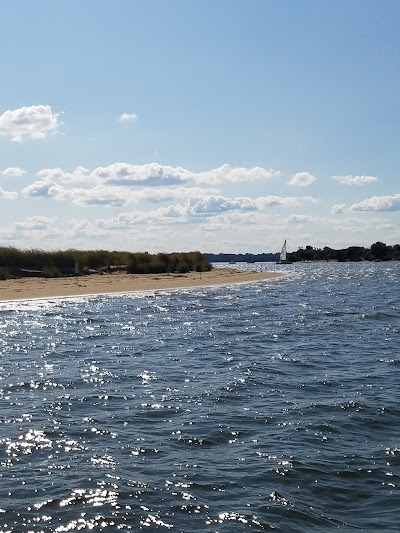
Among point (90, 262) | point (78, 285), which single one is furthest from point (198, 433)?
point (90, 262)

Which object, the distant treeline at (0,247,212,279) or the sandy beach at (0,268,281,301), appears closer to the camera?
the sandy beach at (0,268,281,301)

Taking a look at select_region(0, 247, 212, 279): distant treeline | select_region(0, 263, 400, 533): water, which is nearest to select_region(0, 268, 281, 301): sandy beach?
select_region(0, 247, 212, 279): distant treeline

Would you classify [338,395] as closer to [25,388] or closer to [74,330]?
[25,388]

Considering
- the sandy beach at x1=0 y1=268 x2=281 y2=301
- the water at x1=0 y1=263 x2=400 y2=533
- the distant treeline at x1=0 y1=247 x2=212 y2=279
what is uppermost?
the distant treeline at x1=0 y1=247 x2=212 y2=279

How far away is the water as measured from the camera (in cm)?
778

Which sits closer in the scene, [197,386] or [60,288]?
[197,386]

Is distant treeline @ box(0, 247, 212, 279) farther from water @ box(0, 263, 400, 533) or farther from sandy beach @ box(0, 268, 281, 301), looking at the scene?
water @ box(0, 263, 400, 533)

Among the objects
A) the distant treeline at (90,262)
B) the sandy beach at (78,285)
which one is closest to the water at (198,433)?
the sandy beach at (78,285)

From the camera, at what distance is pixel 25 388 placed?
14266mm

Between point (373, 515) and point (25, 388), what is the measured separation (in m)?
8.64

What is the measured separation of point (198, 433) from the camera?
1090cm

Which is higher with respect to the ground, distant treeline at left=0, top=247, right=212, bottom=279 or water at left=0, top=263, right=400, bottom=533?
distant treeline at left=0, top=247, right=212, bottom=279

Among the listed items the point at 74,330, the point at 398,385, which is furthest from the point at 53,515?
the point at 74,330

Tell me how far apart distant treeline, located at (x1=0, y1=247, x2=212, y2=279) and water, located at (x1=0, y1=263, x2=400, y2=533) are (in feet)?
128
